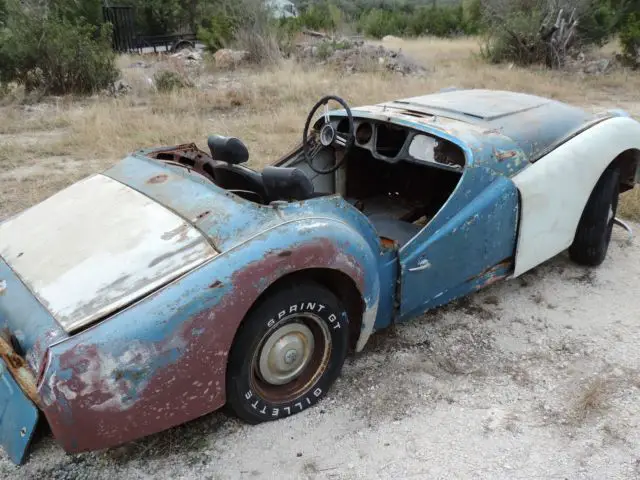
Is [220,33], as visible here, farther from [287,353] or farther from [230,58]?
[287,353]

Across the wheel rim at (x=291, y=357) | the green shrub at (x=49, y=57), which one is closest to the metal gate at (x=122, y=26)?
the green shrub at (x=49, y=57)

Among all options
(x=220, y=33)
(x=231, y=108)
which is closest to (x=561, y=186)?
(x=231, y=108)

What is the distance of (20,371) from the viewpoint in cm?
217

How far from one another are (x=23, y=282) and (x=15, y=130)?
7388mm

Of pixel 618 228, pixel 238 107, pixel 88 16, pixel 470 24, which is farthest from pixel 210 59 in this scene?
pixel 470 24

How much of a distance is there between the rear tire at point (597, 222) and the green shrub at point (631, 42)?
1244 centimetres

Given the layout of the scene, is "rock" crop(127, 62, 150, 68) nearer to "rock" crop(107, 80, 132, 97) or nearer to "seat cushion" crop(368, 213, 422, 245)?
"rock" crop(107, 80, 132, 97)

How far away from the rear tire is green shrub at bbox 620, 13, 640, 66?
1244 cm

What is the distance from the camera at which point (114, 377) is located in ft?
6.79

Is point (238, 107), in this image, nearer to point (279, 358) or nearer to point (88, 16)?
point (279, 358)

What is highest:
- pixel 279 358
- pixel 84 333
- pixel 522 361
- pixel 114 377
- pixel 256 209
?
pixel 256 209

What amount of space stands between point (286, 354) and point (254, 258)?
57cm

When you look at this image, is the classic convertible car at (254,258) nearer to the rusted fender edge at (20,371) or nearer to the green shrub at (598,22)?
the rusted fender edge at (20,371)

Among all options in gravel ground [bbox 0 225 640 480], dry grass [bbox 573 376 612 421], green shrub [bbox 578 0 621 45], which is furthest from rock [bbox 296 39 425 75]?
dry grass [bbox 573 376 612 421]
